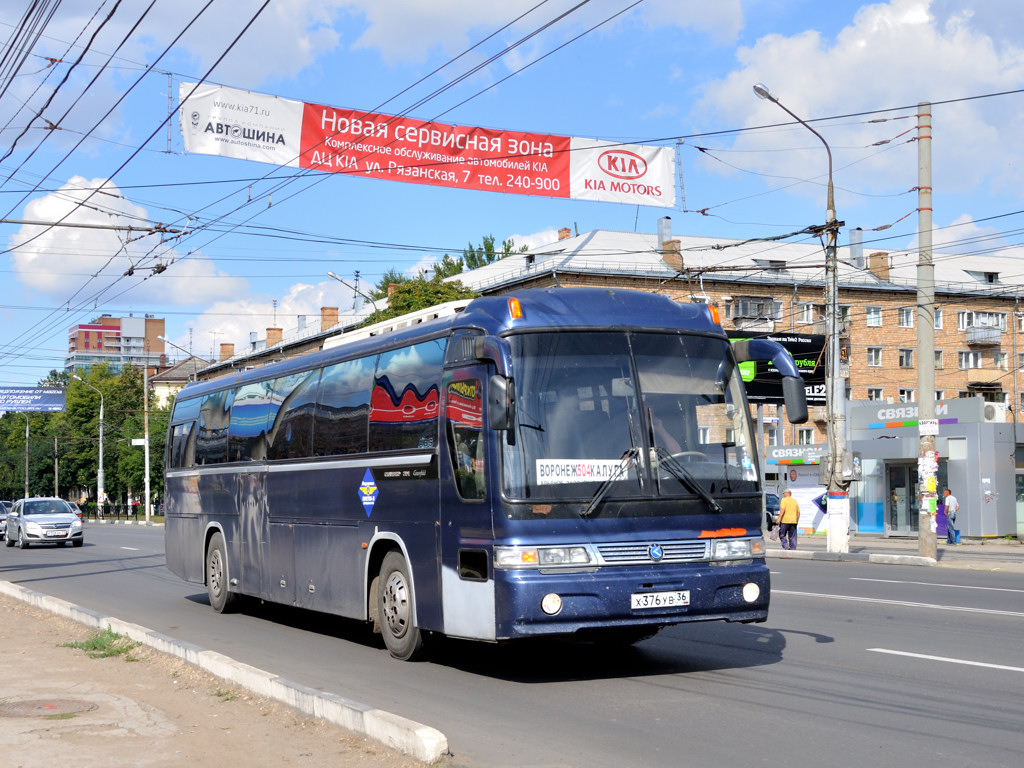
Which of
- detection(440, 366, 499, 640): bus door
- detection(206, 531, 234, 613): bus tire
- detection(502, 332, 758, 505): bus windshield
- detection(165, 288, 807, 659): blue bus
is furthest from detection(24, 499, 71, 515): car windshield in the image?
detection(502, 332, 758, 505): bus windshield

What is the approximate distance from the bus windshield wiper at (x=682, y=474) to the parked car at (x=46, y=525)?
30.8 m

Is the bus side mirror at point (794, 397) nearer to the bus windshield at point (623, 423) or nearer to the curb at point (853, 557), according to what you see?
the bus windshield at point (623, 423)

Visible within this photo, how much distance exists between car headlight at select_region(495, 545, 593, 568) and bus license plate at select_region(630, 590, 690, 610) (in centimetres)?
47

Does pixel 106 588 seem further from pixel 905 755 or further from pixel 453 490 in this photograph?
pixel 905 755

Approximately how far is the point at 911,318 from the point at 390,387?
68.6m

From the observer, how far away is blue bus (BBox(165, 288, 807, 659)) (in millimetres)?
8781

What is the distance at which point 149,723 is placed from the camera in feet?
25.5

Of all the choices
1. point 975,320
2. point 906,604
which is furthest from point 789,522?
point 975,320

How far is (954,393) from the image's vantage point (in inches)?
2980

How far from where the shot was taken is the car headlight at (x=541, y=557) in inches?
342

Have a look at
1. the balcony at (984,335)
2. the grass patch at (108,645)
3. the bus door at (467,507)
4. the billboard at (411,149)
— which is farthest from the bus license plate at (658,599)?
the balcony at (984,335)

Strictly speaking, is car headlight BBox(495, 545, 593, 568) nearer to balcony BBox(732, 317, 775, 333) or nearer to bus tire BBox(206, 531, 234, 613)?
bus tire BBox(206, 531, 234, 613)

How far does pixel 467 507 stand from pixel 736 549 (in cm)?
220

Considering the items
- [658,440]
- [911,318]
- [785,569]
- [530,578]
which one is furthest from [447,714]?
[911,318]
